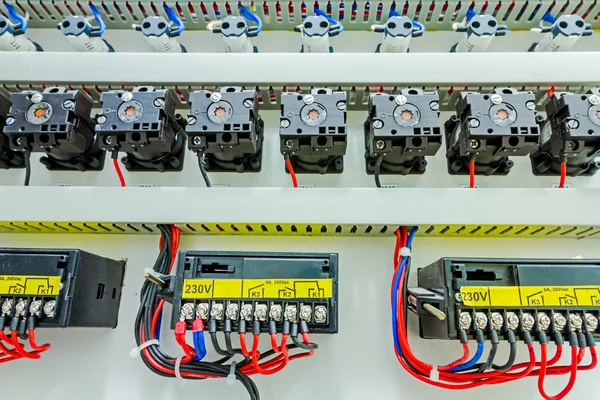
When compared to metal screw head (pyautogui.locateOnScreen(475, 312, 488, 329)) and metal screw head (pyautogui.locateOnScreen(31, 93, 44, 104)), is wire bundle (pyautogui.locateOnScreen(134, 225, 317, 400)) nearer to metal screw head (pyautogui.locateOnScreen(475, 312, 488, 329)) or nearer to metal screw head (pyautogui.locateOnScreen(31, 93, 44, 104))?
metal screw head (pyautogui.locateOnScreen(475, 312, 488, 329))

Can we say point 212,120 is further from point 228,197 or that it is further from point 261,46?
point 261,46

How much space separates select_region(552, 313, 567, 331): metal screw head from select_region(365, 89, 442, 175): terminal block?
432 mm

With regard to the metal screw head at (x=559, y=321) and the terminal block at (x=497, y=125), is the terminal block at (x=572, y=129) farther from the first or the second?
the metal screw head at (x=559, y=321)

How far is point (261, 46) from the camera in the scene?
1.27 meters

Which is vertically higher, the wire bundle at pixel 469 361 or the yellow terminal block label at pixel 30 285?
the yellow terminal block label at pixel 30 285

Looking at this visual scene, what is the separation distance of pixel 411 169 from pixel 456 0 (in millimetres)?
553

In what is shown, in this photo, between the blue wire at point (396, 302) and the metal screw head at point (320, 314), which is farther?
the blue wire at point (396, 302)

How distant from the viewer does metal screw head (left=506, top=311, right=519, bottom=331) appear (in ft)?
2.53

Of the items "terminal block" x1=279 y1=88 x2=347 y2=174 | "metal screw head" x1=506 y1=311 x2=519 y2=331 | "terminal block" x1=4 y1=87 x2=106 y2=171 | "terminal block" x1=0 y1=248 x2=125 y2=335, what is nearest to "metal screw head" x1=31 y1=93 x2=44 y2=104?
"terminal block" x1=4 y1=87 x2=106 y2=171

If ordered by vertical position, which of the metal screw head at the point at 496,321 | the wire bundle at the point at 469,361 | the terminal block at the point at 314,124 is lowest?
the wire bundle at the point at 469,361

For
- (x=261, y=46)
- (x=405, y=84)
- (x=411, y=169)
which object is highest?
(x=261, y=46)

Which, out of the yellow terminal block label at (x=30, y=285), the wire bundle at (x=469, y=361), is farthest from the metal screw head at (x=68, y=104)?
the wire bundle at (x=469, y=361)

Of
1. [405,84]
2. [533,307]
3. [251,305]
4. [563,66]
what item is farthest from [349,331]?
[563,66]

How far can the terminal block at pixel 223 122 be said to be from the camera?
36.9 inches
